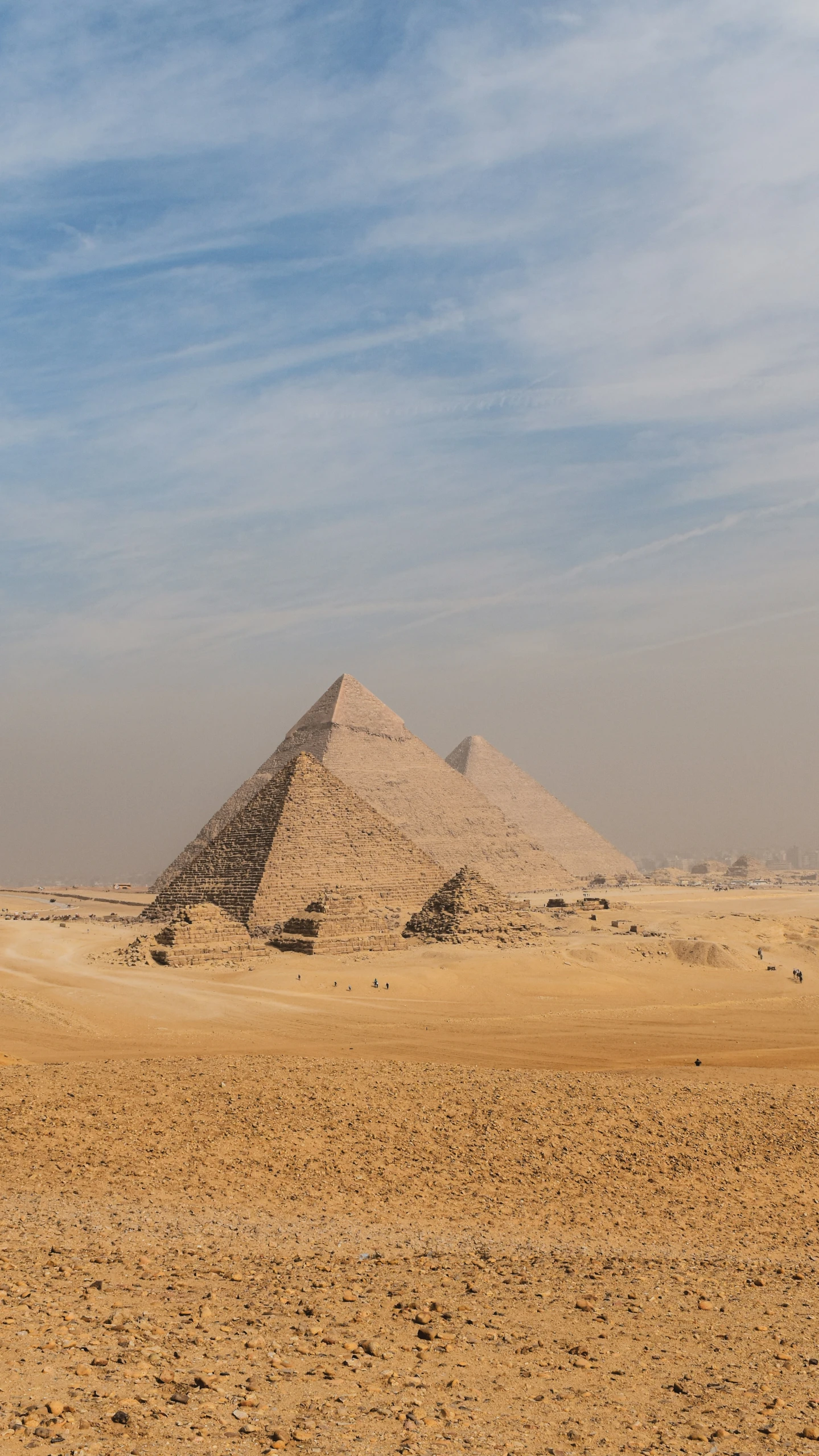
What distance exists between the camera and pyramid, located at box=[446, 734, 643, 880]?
92500mm

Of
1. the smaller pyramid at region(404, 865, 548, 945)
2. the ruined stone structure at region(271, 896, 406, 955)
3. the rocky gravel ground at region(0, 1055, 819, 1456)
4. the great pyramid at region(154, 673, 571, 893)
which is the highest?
the great pyramid at region(154, 673, 571, 893)

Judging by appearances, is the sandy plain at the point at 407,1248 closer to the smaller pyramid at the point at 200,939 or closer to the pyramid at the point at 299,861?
the smaller pyramid at the point at 200,939

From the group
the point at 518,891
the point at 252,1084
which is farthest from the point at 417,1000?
the point at 518,891

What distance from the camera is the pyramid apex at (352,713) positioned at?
239ft

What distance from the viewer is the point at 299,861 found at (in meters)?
41.0

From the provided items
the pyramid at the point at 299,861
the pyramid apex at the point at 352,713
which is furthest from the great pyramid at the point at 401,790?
the pyramid at the point at 299,861

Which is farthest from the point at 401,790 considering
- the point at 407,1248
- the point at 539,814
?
the point at 407,1248

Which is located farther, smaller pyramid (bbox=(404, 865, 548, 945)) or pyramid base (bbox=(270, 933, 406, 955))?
smaller pyramid (bbox=(404, 865, 548, 945))

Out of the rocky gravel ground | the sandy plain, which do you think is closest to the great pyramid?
the sandy plain

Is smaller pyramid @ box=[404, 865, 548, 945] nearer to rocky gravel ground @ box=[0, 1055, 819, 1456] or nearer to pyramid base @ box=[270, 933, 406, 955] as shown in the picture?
pyramid base @ box=[270, 933, 406, 955]

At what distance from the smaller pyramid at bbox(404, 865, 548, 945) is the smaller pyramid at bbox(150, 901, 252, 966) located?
6.93 metres

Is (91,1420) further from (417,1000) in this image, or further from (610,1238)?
(417,1000)

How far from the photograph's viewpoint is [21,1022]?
63.0ft

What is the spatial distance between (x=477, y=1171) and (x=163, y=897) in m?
36.3
